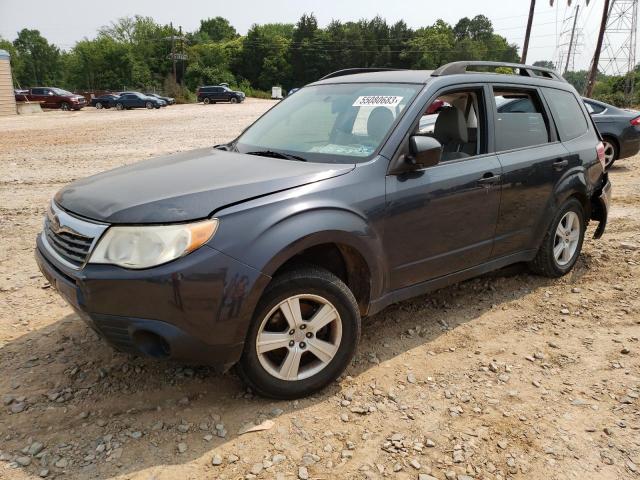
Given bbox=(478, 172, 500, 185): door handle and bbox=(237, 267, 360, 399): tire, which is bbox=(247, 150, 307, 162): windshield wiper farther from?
bbox=(478, 172, 500, 185): door handle

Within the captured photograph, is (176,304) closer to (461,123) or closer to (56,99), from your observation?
(461,123)

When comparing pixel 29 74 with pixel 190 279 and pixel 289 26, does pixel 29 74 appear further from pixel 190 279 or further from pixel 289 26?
pixel 190 279

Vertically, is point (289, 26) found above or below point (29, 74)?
above

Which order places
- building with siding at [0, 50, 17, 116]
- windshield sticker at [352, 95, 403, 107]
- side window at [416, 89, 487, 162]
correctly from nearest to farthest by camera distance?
windshield sticker at [352, 95, 403, 107] → side window at [416, 89, 487, 162] → building with siding at [0, 50, 17, 116]

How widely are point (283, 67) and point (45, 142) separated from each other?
78.1 metres

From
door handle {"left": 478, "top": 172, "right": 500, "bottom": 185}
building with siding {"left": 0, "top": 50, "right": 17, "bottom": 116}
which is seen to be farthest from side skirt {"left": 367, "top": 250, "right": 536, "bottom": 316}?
building with siding {"left": 0, "top": 50, "right": 17, "bottom": 116}

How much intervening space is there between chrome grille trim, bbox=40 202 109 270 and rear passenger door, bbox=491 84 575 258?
272 centimetres

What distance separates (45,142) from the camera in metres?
15.4

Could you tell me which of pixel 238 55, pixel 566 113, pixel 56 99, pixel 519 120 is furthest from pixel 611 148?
pixel 238 55

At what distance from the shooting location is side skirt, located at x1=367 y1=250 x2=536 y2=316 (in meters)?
3.24

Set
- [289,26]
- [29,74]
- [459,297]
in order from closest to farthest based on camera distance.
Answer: [459,297]
[29,74]
[289,26]

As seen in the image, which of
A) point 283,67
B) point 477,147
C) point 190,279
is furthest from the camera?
point 283,67

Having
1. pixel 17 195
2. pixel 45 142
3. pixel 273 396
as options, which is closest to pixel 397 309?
pixel 273 396

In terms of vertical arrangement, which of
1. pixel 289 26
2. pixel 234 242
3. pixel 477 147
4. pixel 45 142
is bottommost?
pixel 45 142
